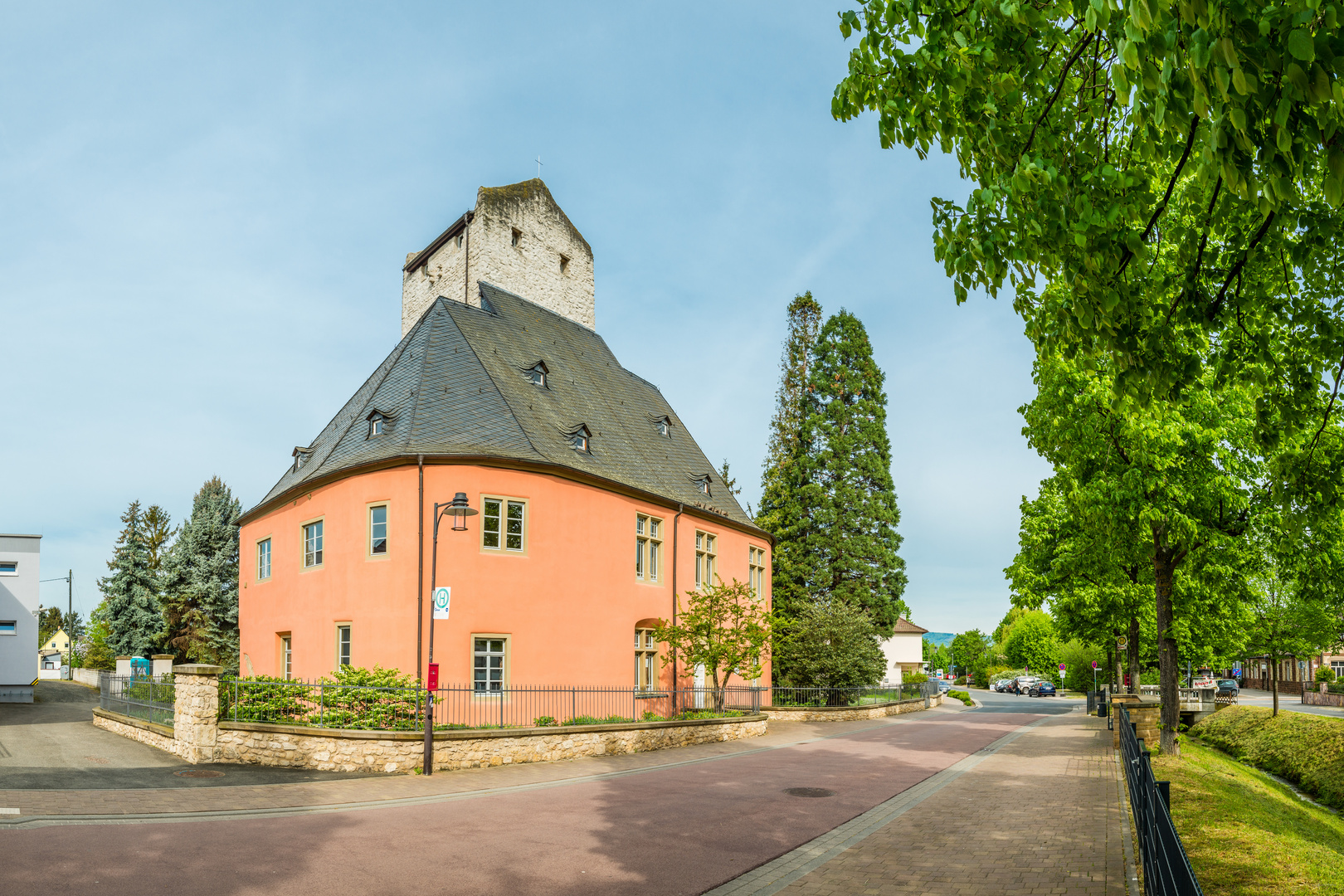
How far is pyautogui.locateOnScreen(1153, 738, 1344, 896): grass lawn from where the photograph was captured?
9.15 meters

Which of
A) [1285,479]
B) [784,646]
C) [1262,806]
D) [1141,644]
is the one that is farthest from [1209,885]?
[1141,644]

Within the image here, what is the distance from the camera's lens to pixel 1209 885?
8867 millimetres

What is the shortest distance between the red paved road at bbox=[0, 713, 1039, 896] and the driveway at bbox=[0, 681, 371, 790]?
378 centimetres

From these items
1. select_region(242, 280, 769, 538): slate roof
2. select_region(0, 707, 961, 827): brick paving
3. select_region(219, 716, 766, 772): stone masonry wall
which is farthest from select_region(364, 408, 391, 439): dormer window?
select_region(0, 707, 961, 827): brick paving

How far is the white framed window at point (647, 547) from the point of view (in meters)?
26.1

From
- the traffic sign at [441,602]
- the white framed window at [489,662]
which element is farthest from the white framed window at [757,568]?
the traffic sign at [441,602]

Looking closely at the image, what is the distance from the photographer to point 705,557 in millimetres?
30625

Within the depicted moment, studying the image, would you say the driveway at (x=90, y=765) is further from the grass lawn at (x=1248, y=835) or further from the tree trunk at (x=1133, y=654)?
the tree trunk at (x=1133, y=654)

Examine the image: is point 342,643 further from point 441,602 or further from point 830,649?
point 830,649

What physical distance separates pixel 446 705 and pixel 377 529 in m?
4.68

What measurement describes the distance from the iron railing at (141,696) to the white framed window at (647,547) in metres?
12.0

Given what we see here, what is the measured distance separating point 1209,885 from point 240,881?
961 cm

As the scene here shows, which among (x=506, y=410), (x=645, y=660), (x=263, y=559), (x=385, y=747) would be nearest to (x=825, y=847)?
(x=385, y=747)

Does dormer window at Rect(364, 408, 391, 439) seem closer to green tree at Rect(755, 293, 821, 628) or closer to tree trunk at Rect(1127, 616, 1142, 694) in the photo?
green tree at Rect(755, 293, 821, 628)
